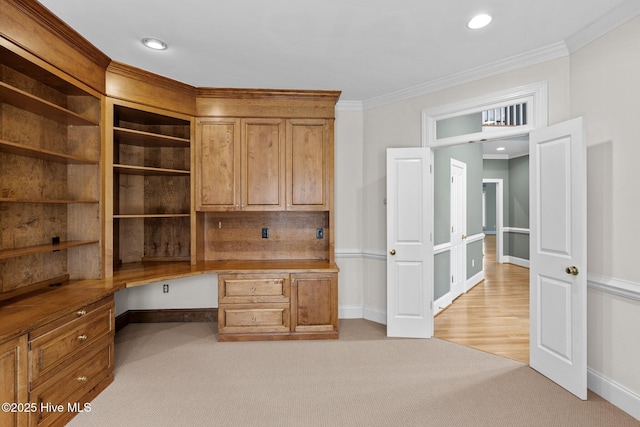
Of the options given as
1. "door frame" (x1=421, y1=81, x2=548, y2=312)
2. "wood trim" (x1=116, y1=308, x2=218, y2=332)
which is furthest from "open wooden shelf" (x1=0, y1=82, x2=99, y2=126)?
"door frame" (x1=421, y1=81, x2=548, y2=312)

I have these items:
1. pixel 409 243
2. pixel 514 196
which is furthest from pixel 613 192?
pixel 514 196

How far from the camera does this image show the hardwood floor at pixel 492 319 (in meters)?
3.26

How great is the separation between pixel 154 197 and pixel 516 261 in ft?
26.5

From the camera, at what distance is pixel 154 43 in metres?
2.59

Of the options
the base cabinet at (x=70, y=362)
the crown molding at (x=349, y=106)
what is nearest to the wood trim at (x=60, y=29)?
the base cabinet at (x=70, y=362)

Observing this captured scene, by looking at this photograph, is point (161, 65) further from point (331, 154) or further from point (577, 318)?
point (577, 318)

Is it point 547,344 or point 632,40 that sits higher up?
point 632,40

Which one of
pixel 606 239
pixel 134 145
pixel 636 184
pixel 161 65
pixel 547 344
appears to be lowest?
pixel 547 344

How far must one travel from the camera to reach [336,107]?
3.99 meters

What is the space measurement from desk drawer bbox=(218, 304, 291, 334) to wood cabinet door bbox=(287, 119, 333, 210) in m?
1.11

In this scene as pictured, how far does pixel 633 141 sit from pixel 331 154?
2.45m

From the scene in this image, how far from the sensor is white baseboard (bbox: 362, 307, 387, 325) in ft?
12.7

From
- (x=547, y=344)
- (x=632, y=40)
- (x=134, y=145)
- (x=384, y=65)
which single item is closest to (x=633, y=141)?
(x=632, y=40)

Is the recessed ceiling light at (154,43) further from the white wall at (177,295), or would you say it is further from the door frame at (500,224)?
the door frame at (500,224)
